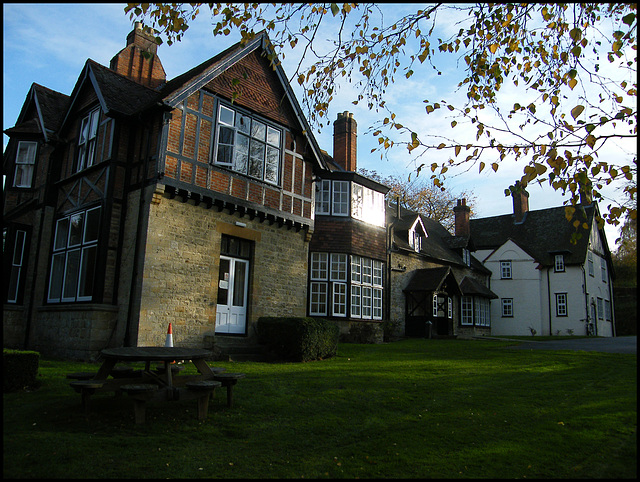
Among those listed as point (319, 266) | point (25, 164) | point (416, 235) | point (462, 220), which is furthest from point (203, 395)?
point (462, 220)

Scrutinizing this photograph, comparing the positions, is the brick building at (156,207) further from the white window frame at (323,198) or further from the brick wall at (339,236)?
the brick wall at (339,236)

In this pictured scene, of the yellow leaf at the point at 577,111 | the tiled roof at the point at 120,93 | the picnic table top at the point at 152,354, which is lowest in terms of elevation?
the picnic table top at the point at 152,354

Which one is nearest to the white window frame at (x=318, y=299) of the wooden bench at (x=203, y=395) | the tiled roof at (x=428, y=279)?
the tiled roof at (x=428, y=279)

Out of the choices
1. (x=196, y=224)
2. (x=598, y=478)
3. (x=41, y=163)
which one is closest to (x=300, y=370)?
(x=196, y=224)

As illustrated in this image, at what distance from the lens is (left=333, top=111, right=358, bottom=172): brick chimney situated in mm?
24047

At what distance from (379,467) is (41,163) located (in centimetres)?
1636

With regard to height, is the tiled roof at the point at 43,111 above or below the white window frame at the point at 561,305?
above

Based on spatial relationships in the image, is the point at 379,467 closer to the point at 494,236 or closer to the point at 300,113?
the point at 300,113

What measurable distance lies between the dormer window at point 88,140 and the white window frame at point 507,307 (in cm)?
3080

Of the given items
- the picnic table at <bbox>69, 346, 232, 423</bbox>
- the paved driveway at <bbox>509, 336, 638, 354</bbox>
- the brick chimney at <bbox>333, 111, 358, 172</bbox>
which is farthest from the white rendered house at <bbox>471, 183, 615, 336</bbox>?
the picnic table at <bbox>69, 346, 232, 423</bbox>

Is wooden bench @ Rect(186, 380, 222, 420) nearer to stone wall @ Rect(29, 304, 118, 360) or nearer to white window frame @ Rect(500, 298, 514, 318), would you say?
stone wall @ Rect(29, 304, 118, 360)

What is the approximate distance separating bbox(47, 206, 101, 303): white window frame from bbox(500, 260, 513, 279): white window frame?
3078 centimetres

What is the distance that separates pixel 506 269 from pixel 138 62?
1135 inches

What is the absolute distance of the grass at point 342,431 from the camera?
541 cm
